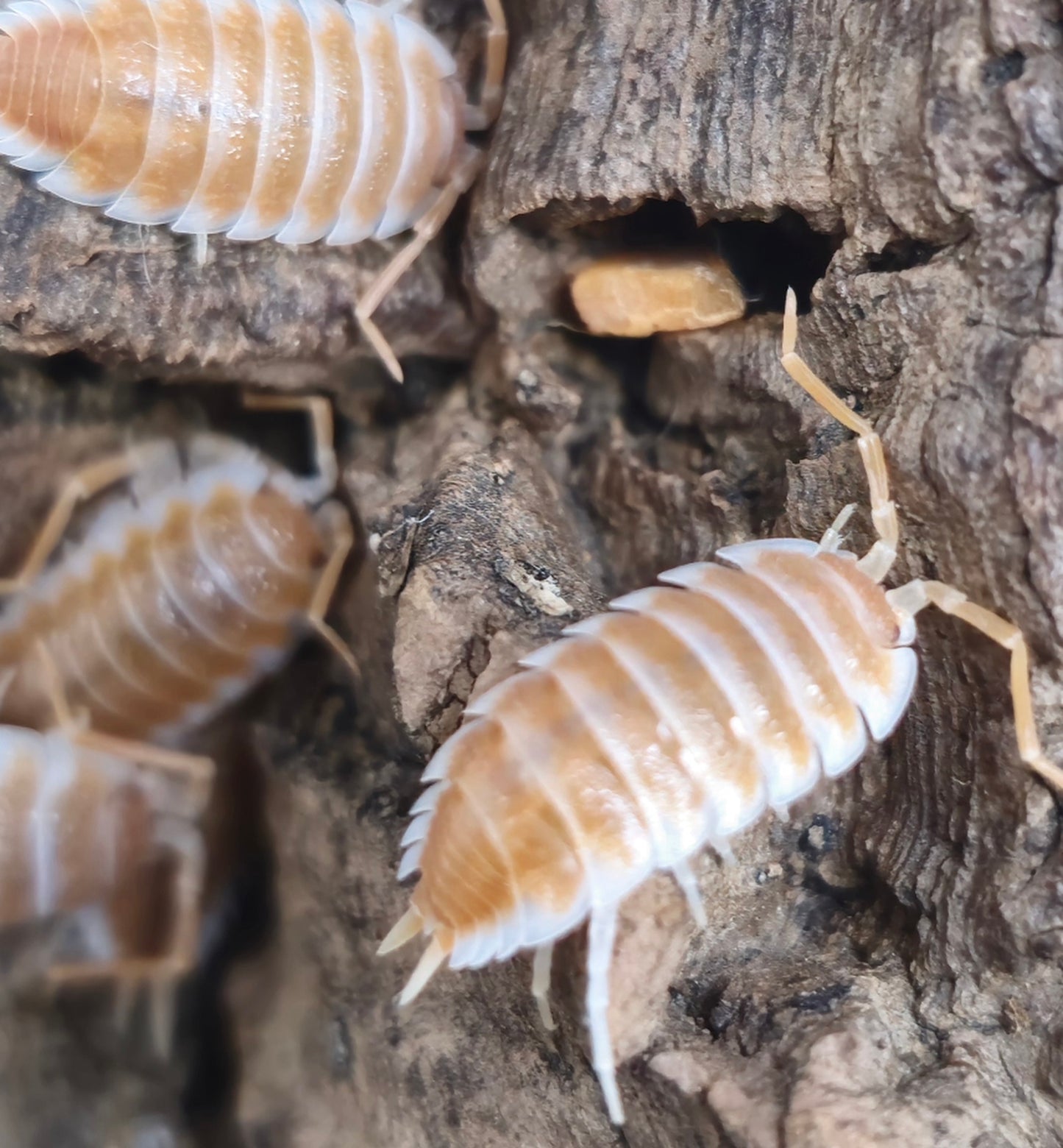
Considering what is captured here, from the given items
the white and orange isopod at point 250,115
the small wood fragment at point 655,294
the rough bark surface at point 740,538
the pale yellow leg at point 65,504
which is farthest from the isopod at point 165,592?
the small wood fragment at point 655,294

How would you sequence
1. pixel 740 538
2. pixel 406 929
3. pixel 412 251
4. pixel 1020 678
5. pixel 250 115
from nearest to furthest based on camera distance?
pixel 1020 678, pixel 406 929, pixel 740 538, pixel 250 115, pixel 412 251

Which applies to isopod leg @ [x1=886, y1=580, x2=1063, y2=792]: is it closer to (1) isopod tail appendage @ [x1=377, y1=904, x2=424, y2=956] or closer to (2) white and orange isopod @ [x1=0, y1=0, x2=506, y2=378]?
(1) isopod tail appendage @ [x1=377, y1=904, x2=424, y2=956]

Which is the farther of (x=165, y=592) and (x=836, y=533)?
(x=165, y=592)

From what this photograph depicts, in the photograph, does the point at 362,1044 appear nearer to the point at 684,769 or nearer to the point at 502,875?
the point at 502,875

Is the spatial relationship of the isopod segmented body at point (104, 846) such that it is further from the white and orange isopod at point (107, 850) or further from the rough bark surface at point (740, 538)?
the rough bark surface at point (740, 538)

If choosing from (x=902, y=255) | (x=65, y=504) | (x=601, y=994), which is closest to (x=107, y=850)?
(x=65, y=504)

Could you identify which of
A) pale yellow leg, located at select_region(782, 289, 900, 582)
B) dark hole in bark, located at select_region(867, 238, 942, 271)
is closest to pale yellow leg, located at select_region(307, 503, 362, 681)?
pale yellow leg, located at select_region(782, 289, 900, 582)

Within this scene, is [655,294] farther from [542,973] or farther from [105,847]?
[105,847]

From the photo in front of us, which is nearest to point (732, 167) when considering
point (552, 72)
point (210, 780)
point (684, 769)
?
point (552, 72)
